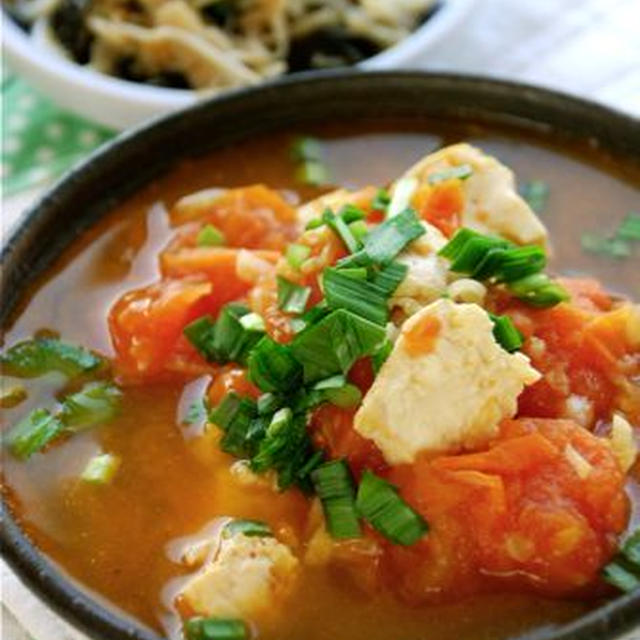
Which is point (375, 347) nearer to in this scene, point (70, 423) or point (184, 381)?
point (184, 381)

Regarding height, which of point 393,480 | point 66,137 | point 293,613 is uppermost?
point 393,480

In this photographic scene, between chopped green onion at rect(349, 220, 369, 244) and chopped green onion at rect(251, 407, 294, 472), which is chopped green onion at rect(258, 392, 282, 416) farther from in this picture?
chopped green onion at rect(349, 220, 369, 244)

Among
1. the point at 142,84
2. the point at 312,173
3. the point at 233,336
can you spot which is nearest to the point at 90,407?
the point at 233,336

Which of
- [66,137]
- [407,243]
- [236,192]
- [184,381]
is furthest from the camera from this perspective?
[66,137]

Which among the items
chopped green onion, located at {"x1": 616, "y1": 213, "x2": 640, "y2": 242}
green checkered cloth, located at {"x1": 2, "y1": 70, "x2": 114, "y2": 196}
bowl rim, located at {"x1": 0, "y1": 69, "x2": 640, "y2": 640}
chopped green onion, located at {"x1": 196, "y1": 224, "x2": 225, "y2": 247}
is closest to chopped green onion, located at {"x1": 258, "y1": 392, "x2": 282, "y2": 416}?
bowl rim, located at {"x1": 0, "y1": 69, "x2": 640, "y2": 640}

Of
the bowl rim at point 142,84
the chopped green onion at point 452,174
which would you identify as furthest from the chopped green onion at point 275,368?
the bowl rim at point 142,84

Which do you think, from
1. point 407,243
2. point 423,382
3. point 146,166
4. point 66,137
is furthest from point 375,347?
point 66,137
